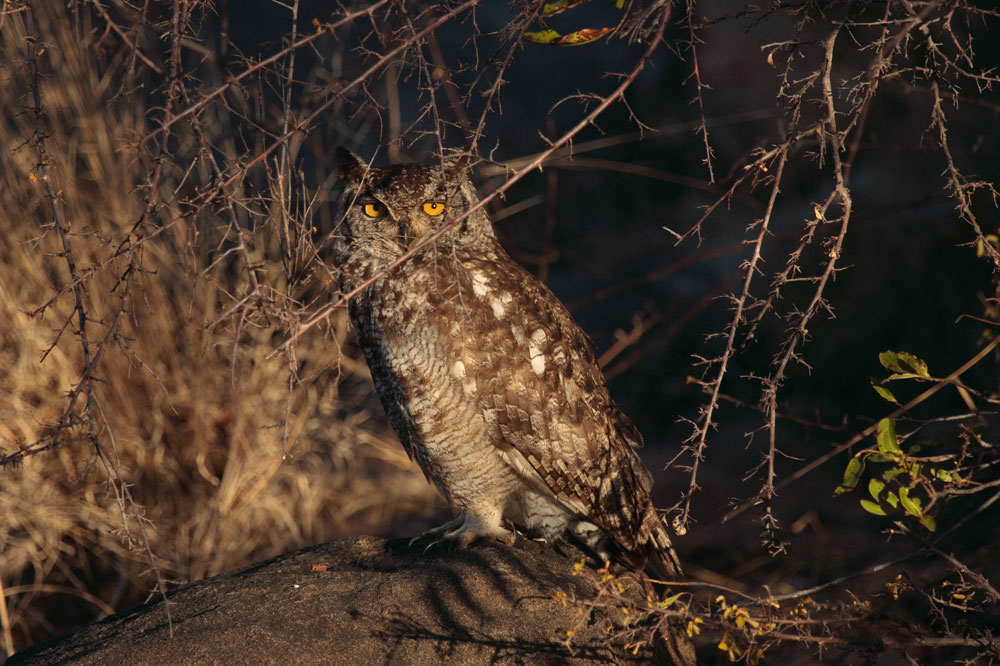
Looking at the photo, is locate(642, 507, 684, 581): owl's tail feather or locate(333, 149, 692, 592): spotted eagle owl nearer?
locate(333, 149, 692, 592): spotted eagle owl

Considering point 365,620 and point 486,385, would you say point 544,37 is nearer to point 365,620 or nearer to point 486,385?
point 486,385

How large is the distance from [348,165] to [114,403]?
68.7 inches

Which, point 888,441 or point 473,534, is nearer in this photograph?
point 888,441

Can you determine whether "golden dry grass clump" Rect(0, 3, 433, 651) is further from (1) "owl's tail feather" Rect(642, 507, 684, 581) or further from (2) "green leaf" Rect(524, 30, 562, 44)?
(2) "green leaf" Rect(524, 30, 562, 44)

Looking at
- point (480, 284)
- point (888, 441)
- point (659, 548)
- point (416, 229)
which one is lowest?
point (659, 548)

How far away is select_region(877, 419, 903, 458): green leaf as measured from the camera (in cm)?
189

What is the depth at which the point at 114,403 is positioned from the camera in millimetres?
3854

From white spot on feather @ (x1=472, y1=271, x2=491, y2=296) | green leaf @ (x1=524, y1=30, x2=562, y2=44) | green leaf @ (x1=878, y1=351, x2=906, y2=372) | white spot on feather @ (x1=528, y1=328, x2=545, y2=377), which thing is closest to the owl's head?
white spot on feather @ (x1=472, y1=271, x2=491, y2=296)

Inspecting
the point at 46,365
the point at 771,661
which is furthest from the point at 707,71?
the point at 46,365

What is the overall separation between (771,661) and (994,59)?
3845 mm

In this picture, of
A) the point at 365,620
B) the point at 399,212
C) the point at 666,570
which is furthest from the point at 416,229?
the point at 666,570

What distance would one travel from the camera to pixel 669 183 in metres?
6.20

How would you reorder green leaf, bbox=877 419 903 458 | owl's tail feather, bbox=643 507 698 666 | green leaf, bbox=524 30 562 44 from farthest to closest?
owl's tail feather, bbox=643 507 698 666
green leaf, bbox=877 419 903 458
green leaf, bbox=524 30 562 44

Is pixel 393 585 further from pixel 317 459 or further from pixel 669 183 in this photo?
pixel 669 183
